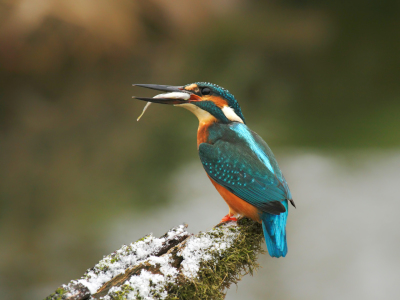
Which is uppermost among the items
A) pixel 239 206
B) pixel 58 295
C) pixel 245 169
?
pixel 245 169

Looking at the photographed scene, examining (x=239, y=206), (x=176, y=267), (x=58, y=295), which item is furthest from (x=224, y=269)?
(x=58, y=295)

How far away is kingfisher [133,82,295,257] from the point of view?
161cm

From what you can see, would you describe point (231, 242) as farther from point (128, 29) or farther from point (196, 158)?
point (128, 29)

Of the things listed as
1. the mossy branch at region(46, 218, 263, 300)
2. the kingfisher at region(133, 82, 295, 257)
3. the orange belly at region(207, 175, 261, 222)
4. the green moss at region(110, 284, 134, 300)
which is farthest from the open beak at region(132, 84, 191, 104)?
the green moss at region(110, 284, 134, 300)

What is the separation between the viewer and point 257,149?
1827 mm

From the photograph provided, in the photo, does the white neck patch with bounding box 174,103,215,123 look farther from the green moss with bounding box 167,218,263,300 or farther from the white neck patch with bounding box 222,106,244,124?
the green moss with bounding box 167,218,263,300

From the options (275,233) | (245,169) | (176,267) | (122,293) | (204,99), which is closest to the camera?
(122,293)

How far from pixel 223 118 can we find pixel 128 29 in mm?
2078

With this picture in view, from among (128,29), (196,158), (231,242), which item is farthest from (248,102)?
(231,242)

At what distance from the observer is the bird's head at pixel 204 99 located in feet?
6.04

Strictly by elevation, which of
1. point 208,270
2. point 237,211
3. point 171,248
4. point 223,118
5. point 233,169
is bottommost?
point 208,270

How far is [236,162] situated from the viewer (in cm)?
174

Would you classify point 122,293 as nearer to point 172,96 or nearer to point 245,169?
point 245,169

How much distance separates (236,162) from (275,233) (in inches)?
14.4
